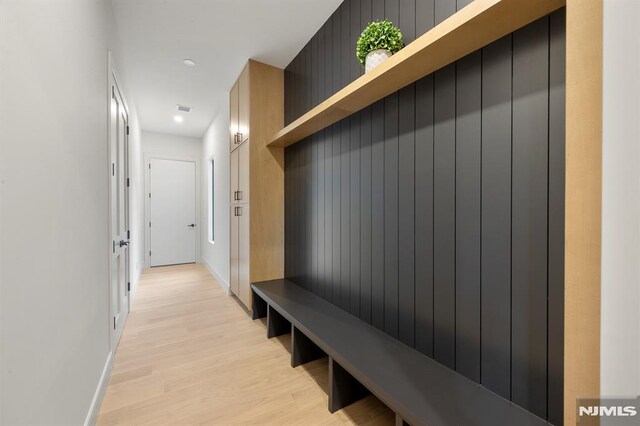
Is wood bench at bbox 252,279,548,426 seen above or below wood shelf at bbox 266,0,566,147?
below

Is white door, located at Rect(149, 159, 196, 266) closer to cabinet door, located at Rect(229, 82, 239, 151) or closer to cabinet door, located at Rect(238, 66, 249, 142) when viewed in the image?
cabinet door, located at Rect(229, 82, 239, 151)

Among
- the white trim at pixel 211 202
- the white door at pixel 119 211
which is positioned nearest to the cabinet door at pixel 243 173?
the white door at pixel 119 211

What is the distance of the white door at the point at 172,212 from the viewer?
17.5ft

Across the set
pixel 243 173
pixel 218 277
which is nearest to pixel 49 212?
pixel 243 173

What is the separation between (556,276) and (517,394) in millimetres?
497

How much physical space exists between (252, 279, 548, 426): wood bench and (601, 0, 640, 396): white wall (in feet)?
1.70

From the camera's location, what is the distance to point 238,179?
317 centimetres

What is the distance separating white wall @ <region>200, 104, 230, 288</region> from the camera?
3971 mm

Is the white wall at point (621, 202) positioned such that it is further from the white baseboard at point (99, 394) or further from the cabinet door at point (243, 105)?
the cabinet door at point (243, 105)

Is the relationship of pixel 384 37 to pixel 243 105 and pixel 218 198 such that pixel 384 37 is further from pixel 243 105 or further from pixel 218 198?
pixel 218 198

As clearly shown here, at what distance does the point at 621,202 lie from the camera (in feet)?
2.08

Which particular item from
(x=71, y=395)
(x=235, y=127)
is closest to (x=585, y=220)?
(x=71, y=395)

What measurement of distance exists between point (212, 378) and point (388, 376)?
4.31 feet

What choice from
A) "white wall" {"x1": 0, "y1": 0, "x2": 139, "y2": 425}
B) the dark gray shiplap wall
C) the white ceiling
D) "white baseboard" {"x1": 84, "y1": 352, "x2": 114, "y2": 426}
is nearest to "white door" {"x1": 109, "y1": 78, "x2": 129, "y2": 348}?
"white baseboard" {"x1": 84, "y1": 352, "x2": 114, "y2": 426}
